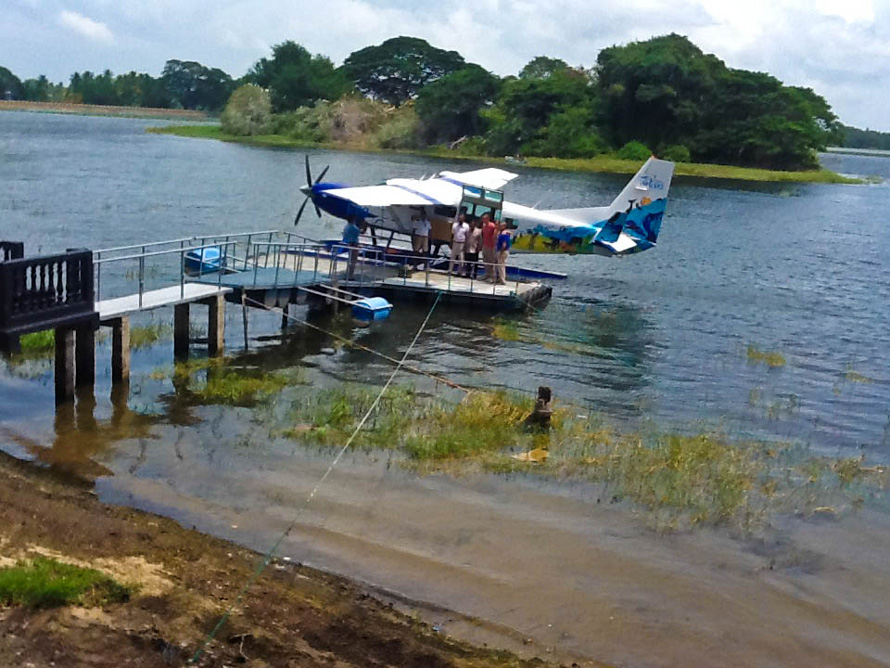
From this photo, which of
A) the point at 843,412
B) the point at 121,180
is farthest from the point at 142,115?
the point at 843,412

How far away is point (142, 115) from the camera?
193875 millimetres

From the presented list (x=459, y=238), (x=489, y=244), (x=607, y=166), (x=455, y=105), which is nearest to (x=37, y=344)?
(x=459, y=238)

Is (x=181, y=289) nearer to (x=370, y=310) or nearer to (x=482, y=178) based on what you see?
(x=370, y=310)

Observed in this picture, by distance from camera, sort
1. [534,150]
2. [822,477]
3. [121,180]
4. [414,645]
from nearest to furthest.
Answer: [414,645] < [822,477] < [121,180] < [534,150]

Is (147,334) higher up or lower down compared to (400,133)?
lower down

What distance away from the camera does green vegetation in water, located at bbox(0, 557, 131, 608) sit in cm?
781

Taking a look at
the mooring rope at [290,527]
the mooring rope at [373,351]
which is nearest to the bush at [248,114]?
the mooring rope at [373,351]

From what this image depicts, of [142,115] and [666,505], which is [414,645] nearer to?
[666,505]

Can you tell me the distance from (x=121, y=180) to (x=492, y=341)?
125ft

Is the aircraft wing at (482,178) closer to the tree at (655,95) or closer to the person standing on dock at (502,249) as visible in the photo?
the person standing on dock at (502,249)

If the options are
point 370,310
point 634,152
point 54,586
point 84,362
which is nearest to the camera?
point 54,586

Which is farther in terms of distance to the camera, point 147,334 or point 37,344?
point 147,334

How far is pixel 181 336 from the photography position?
18500 mm

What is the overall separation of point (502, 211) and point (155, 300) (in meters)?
12.6
